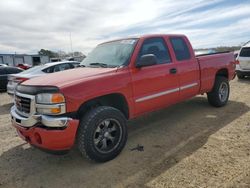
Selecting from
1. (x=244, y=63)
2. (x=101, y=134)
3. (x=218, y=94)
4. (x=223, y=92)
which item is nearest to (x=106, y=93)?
(x=101, y=134)

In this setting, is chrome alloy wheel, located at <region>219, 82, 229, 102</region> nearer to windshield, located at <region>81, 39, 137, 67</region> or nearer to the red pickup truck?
the red pickup truck

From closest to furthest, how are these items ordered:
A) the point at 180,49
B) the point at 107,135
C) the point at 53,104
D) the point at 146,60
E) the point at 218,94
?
the point at 53,104, the point at 107,135, the point at 146,60, the point at 180,49, the point at 218,94

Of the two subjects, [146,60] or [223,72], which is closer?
[146,60]

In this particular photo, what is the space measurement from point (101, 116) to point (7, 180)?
1.60 metres

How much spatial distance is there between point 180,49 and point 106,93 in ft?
7.90

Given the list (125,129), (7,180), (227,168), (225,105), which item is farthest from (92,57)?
(225,105)

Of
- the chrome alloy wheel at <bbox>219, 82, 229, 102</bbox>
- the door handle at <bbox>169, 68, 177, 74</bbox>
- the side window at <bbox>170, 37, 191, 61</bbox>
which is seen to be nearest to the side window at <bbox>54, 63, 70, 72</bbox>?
the side window at <bbox>170, 37, 191, 61</bbox>

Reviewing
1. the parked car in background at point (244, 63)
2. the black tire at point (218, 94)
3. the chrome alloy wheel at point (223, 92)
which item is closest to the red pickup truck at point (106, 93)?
the black tire at point (218, 94)

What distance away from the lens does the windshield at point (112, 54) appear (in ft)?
14.9

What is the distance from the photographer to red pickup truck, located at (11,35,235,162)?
347 cm

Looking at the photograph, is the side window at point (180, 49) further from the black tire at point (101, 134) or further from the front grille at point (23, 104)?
the front grille at point (23, 104)

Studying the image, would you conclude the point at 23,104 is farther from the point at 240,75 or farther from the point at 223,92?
the point at 240,75

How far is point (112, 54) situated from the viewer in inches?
189

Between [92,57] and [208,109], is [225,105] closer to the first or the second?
[208,109]
